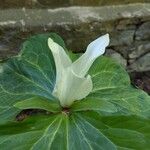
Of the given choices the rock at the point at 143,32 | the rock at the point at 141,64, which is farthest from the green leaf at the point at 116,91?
the rock at the point at 141,64

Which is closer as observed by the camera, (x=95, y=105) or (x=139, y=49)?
(x=95, y=105)

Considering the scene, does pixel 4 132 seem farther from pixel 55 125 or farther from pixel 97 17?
pixel 97 17

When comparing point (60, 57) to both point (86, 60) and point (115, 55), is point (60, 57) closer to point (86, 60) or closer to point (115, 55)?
point (86, 60)

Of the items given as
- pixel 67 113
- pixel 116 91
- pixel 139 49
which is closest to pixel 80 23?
pixel 139 49

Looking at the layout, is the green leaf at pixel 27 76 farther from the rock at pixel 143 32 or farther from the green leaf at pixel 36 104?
the rock at pixel 143 32

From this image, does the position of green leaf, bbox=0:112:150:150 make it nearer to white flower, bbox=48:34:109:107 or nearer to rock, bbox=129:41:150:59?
white flower, bbox=48:34:109:107

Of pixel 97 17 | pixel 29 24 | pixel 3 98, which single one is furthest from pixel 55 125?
pixel 97 17
